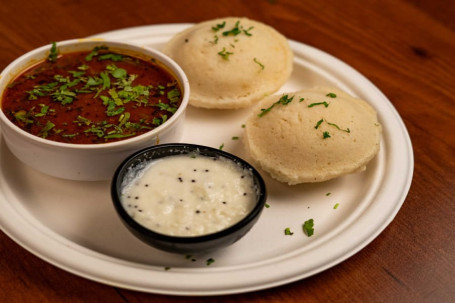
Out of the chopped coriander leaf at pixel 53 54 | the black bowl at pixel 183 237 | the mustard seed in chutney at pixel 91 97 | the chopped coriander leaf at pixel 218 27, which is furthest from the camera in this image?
the chopped coriander leaf at pixel 218 27

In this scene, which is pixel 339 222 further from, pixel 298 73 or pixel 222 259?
pixel 298 73

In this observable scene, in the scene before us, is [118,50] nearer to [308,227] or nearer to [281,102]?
[281,102]

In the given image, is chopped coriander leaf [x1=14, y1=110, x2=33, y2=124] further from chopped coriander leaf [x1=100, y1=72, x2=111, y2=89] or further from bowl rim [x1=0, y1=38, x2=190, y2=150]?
chopped coriander leaf [x1=100, y1=72, x2=111, y2=89]

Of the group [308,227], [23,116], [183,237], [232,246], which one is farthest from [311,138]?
[23,116]

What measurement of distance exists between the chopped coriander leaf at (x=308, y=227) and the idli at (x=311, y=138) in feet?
0.62

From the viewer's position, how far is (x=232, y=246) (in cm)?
228

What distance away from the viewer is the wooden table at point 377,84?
7.00ft

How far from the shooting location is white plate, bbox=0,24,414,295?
2053mm

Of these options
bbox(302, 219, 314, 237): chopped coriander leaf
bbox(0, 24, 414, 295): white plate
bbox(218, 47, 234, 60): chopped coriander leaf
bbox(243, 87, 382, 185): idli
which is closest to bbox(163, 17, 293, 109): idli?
bbox(218, 47, 234, 60): chopped coriander leaf

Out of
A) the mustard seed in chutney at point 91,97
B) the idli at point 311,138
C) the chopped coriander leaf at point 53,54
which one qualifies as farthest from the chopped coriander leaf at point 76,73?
the idli at point 311,138

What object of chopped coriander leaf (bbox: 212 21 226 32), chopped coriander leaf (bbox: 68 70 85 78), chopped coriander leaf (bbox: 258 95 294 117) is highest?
chopped coriander leaf (bbox: 68 70 85 78)

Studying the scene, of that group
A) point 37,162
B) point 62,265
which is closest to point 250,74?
point 37,162

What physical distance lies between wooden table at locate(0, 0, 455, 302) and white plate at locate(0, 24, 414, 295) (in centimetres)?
9

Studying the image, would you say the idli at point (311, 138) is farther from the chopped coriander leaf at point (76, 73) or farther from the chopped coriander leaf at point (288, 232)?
the chopped coriander leaf at point (76, 73)
